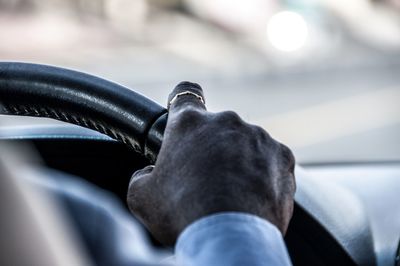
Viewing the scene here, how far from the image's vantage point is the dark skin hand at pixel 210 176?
2.82 feet

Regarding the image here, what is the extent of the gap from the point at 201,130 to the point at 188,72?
39.4 ft

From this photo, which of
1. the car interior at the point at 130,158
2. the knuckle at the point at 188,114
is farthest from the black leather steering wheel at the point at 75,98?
the knuckle at the point at 188,114

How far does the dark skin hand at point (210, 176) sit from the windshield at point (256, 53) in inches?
255

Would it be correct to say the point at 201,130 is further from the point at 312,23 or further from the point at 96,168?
the point at 312,23

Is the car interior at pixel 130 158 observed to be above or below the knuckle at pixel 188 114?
above

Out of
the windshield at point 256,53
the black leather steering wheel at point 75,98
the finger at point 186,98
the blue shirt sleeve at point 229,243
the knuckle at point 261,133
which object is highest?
the windshield at point 256,53

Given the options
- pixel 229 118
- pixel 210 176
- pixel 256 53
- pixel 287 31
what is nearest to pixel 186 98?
pixel 229 118

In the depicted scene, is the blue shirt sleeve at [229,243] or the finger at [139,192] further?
the finger at [139,192]

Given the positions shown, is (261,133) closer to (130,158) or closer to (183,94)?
(183,94)

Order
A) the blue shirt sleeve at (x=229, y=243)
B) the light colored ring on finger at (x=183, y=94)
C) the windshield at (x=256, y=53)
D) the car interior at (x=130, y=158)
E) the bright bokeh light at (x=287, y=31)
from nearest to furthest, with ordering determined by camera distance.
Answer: the blue shirt sleeve at (x=229, y=243) < the light colored ring on finger at (x=183, y=94) < the car interior at (x=130, y=158) < the windshield at (x=256, y=53) < the bright bokeh light at (x=287, y=31)

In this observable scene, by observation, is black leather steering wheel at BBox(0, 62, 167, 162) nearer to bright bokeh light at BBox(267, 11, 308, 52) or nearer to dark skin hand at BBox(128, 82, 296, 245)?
dark skin hand at BBox(128, 82, 296, 245)

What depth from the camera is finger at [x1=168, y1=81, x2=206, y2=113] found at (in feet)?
3.42

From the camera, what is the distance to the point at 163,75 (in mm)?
12195

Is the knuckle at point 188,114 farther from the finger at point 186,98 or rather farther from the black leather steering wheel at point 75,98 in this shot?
the black leather steering wheel at point 75,98
